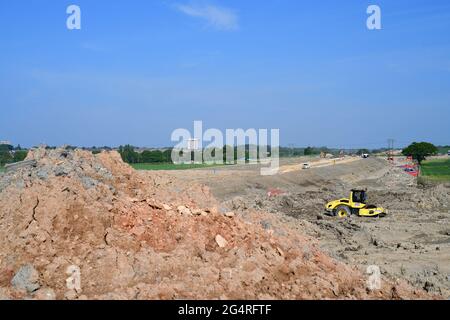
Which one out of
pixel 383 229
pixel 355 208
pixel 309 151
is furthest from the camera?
pixel 309 151

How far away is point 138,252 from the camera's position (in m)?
8.84

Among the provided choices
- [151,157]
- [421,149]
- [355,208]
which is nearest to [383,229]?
[355,208]

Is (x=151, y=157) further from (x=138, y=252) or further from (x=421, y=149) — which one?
(x=138, y=252)

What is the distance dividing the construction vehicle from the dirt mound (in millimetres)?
11007

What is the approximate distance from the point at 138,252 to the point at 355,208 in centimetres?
1475

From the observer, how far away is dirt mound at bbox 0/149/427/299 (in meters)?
7.97

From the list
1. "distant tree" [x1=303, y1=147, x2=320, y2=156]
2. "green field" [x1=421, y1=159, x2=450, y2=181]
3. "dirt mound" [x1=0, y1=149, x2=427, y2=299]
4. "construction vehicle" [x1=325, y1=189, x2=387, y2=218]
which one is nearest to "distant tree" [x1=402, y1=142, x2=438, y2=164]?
"green field" [x1=421, y1=159, x2=450, y2=181]

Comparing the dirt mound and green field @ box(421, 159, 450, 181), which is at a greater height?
the dirt mound

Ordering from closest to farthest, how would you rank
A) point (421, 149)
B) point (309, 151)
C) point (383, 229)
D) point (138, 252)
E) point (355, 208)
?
point (138, 252), point (383, 229), point (355, 208), point (421, 149), point (309, 151)

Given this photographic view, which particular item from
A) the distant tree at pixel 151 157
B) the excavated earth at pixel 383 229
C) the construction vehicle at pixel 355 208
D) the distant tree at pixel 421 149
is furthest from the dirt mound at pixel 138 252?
the distant tree at pixel 421 149

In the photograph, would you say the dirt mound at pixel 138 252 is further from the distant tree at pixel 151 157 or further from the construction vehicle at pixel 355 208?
the distant tree at pixel 151 157

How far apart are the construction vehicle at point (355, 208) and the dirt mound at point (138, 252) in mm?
11007

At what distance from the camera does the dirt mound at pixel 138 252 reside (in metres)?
Answer: 7.97

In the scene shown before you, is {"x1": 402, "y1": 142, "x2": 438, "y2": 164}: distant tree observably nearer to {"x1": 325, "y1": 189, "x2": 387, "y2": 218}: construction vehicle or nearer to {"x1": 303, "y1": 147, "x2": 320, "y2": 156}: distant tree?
{"x1": 325, "y1": 189, "x2": 387, "y2": 218}: construction vehicle
